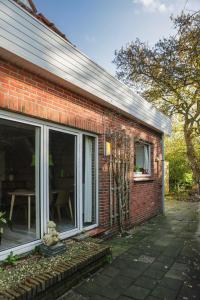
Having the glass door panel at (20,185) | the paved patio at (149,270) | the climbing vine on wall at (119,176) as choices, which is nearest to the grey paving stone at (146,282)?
the paved patio at (149,270)

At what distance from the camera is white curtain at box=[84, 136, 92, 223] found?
5.11 metres

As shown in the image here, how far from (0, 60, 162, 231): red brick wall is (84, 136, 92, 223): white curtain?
0.27 meters

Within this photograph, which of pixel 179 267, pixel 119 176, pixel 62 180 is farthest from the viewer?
pixel 119 176

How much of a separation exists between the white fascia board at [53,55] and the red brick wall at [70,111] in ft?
0.81

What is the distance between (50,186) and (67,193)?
655 millimetres

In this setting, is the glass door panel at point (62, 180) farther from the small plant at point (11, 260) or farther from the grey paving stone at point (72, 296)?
the grey paving stone at point (72, 296)

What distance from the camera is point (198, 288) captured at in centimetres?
336

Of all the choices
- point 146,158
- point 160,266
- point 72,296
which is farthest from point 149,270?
point 146,158

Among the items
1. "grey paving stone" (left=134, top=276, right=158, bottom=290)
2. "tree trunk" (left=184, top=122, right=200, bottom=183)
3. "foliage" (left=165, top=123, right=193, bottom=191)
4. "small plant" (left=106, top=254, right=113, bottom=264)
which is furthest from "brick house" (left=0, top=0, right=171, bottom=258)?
"foliage" (left=165, top=123, right=193, bottom=191)

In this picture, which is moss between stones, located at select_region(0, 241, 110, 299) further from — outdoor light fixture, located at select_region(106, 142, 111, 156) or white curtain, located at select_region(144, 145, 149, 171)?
white curtain, located at select_region(144, 145, 149, 171)

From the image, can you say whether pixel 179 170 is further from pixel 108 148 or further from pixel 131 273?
pixel 131 273

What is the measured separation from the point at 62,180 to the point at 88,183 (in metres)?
0.74

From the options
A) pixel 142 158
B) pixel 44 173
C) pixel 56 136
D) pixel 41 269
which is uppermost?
pixel 56 136

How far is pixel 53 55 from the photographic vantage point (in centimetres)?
381
